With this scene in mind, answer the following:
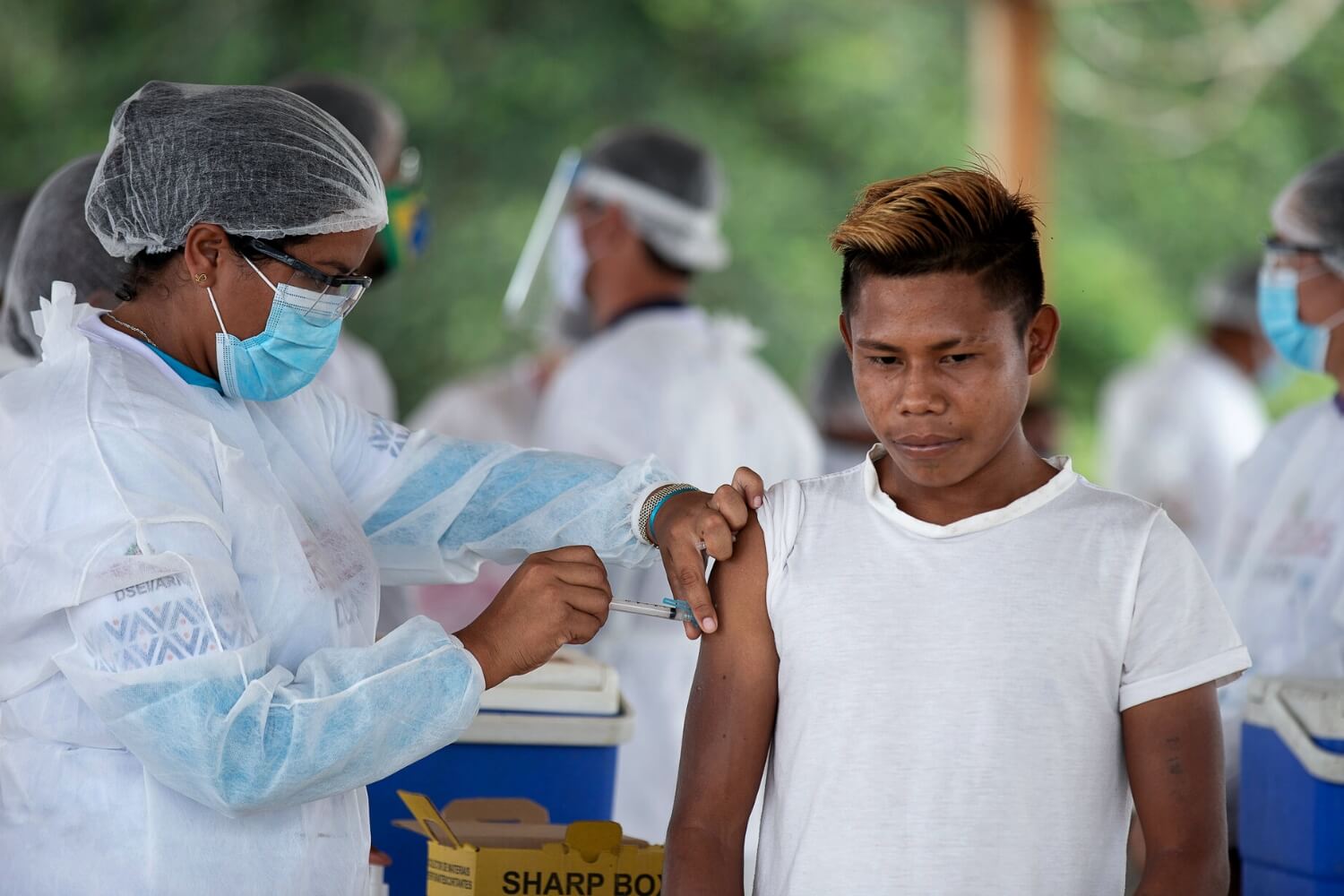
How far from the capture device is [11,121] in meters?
8.48

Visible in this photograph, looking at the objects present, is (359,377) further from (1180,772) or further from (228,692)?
(1180,772)

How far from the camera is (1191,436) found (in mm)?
5637

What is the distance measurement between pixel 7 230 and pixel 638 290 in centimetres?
141

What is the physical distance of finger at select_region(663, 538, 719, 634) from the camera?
1867 mm

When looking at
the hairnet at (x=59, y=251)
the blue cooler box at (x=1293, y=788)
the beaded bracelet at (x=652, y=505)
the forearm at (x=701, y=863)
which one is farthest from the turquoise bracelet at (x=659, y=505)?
the blue cooler box at (x=1293, y=788)

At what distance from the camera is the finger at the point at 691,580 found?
1867 mm

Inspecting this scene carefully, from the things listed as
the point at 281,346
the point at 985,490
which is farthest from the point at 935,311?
the point at 281,346

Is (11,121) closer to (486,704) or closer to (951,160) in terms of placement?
(951,160)

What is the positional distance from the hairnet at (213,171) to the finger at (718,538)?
572 millimetres

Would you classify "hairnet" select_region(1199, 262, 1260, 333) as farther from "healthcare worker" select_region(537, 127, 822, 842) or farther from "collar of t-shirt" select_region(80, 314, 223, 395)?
"collar of t-shirt" select_region(80, 314, 223, 395)

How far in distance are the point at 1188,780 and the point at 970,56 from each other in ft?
33.4

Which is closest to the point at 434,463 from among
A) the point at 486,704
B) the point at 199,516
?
the point at 486,704

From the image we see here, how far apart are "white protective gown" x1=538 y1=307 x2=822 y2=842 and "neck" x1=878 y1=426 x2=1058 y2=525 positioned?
1687 mm

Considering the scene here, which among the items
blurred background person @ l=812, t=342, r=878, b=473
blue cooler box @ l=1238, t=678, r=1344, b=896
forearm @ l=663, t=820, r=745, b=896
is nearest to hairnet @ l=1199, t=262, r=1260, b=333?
blurred background person @ l=812, t=342, r=878, b=473
